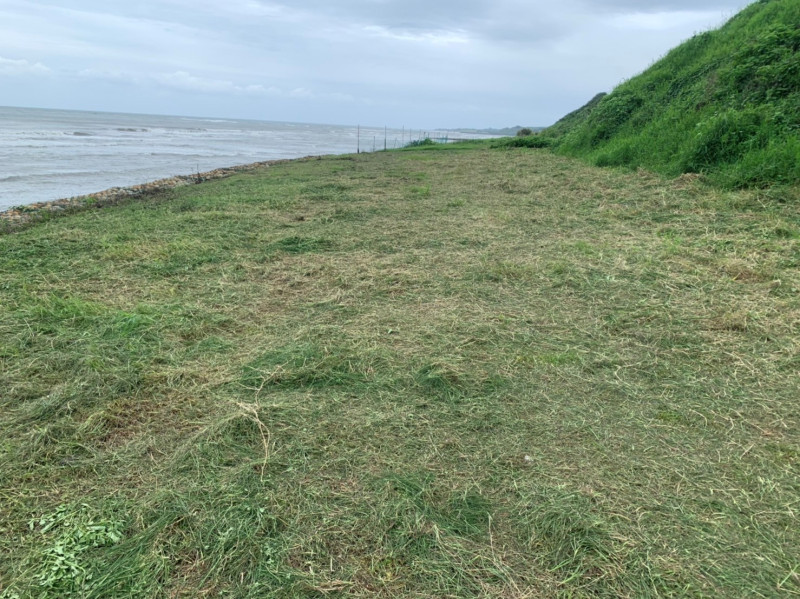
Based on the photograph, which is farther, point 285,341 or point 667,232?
point 667,232

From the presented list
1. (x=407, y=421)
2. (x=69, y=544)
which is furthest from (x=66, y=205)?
(x=407, y=421)

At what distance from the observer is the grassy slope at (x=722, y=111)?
7.16 metres

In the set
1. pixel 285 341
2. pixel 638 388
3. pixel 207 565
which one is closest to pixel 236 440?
pixel 207 565

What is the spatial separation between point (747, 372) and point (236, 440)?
9.95 feet

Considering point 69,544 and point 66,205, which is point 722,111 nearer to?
point 69,544

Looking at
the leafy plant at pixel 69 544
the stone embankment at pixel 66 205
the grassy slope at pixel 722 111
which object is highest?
the grassy slope at pixel 722 111

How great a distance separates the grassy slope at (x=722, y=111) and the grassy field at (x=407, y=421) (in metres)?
2.42

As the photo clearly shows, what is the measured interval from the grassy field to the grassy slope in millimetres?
2421

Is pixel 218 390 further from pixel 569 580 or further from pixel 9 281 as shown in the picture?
pixel 9 281

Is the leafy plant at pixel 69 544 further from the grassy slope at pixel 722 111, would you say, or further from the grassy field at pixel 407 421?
the grassy slope at pixel 722 111

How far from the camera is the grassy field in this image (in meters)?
1.71

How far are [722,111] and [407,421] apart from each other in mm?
10030

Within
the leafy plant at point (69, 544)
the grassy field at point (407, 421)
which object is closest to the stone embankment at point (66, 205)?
the grassy field at point (407, 421)

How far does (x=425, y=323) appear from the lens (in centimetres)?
369
